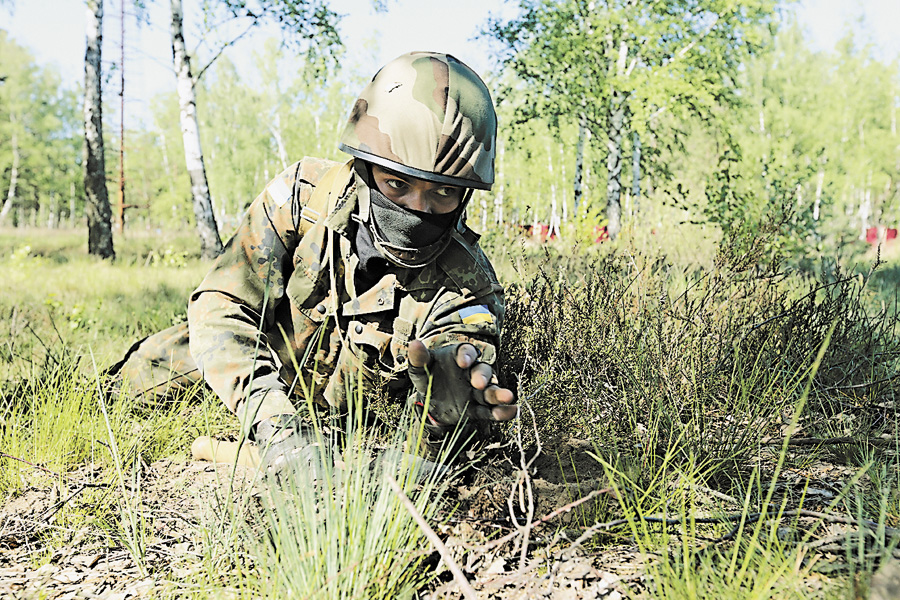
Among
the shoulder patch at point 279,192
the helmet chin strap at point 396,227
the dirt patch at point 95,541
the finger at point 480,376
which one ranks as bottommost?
the dirt patch at point 95,541

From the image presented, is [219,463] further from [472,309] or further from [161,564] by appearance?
[472,309]

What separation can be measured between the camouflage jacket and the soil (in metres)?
0.54

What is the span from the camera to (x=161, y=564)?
164cm

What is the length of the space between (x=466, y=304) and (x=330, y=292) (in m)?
0.55

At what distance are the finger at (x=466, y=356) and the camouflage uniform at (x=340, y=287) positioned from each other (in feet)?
1.04

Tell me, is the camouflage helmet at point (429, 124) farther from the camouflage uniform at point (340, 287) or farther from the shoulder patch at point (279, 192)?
the shoulder patch at point (279, 192)

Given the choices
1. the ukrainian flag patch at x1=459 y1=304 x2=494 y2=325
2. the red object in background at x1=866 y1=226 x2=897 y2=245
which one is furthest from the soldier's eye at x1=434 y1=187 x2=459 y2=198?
the red object in background at x1=866 y1=226 x2=897 y2=245

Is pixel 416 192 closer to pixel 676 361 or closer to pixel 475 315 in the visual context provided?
pixel 475 315

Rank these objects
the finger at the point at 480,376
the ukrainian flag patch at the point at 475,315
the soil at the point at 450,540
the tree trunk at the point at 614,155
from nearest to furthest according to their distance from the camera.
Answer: the soil at the point at 450,540 → the finger at the point at 480,376 → the ukrainian flag patch at the point at 475,315 → the tree trunk at the point at 614,155

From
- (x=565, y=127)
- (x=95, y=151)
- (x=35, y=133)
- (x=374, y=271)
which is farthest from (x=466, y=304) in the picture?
(x=35, y=133)

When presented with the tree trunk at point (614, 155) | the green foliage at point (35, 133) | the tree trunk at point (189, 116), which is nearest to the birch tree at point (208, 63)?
the tree trunk at point (189, 116)

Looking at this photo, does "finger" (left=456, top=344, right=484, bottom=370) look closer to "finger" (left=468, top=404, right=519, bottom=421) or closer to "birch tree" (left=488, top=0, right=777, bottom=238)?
"finger" (left=468, top=404, right=519, bottom=421)

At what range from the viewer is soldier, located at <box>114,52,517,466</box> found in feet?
6.73

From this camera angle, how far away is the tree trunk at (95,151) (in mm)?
9875
